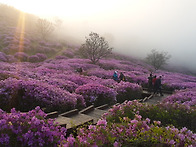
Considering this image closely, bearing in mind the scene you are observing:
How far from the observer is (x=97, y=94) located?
12.6 m

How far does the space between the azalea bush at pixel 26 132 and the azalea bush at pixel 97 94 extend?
705 cm

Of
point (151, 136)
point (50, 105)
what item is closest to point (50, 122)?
point (151, 136)

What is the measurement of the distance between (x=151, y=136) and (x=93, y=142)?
1447 millimetres

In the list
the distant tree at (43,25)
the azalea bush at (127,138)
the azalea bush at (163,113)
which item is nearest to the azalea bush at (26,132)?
the azalea bush at (127,138)

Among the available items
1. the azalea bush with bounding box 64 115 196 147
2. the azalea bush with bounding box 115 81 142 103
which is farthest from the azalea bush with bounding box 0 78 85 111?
the azalea bush with bounding box 115 81 142 103

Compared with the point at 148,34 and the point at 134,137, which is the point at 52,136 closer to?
the point at 134,137

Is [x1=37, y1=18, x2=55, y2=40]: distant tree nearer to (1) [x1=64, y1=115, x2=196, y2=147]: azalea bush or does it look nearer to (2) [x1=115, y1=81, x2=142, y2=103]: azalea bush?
(2) [x1=115, y1=81, x2=142, y2=103]: azalea bush

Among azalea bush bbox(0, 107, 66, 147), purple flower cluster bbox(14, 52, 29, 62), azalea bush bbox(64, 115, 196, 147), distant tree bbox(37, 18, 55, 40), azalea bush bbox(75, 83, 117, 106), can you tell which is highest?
distant tree bbox(37, 18, 55, 40)

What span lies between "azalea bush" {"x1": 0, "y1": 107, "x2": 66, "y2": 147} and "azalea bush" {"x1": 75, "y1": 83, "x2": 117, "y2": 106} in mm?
7045

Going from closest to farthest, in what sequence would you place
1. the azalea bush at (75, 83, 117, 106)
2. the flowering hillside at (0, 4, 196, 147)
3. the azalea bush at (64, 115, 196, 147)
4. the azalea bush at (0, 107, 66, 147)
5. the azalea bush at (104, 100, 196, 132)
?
the azalea bush at (64, 115, 196, 147) < the flowering hillside at (0, 4, 196, 147) < the azalea bush at (0, 107, 66, 147) < the azalea bush at (104, 100, 196, 132) < the azalea bush at (75, 83, 117, 106)

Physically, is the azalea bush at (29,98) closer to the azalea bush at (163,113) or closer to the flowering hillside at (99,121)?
the flowering hillside at (99,121)

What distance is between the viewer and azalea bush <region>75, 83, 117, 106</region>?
40.1 feet

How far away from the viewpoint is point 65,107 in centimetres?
946

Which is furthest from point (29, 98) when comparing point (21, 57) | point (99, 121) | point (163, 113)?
point (21, 57)
